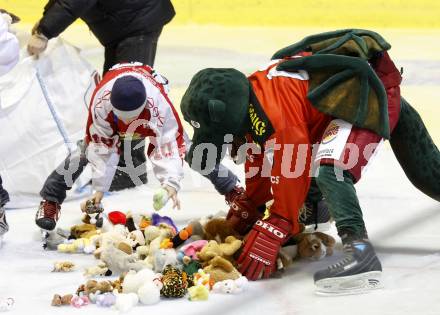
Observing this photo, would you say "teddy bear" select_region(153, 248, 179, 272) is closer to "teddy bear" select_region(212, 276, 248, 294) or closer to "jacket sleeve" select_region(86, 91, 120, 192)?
"teddy bear" select_region(212, 276, 248, 294)

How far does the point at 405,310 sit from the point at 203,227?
0.77 metres

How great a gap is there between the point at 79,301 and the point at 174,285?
0.81 feet

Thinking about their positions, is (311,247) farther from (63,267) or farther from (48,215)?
(48,215)

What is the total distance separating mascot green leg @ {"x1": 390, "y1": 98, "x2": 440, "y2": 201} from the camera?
10.3 feet

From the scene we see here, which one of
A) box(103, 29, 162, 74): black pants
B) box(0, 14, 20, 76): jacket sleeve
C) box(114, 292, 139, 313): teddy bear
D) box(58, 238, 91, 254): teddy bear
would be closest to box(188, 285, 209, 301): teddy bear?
box(114, 292, 139, 313): teddy bear

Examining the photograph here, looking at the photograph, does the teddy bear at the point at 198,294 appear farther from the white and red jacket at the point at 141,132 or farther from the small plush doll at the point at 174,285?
the white and red jacket at the point at 141,132

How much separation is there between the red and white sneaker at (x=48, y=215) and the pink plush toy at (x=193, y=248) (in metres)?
0.55

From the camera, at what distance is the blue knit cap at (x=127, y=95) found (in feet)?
10.3

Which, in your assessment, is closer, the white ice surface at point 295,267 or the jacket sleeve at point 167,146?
the white ice surface at point 295,267

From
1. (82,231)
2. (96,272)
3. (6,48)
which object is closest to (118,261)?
(96,272)

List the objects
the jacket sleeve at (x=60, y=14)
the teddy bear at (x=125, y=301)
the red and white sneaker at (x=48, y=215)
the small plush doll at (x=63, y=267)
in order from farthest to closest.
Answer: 1. the jacket sleeve at (x=60, y=14)
2. the red and white sneaker at (x=48, y=215)
3. the small plush doll at (x=63, y=267)
4. the teddy bear at (x=125, y=301)

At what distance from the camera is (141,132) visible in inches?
130

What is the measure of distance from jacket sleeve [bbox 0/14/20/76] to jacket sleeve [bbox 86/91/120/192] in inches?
12.4

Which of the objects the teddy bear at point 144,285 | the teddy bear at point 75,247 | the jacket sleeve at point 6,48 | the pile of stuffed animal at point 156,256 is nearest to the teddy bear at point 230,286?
the pile of stuffed animal at point 156,256
